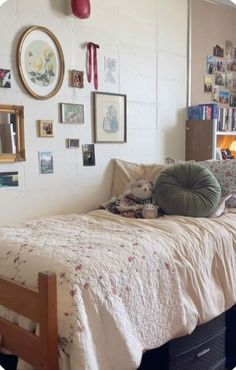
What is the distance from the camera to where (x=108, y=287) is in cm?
135

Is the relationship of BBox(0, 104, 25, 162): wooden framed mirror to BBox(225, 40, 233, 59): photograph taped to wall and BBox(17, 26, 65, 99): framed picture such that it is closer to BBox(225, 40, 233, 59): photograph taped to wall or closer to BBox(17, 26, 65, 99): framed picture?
BBox(17, 26, 65, 99): framed picture

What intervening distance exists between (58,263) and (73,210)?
47.1 inches

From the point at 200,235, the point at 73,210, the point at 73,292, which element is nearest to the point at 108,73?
the point at 73,210

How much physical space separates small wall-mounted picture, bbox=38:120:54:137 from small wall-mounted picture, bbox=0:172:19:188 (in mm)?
309

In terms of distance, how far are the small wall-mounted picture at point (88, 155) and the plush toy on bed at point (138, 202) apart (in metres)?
0.35

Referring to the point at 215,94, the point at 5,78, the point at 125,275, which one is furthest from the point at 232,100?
the point at 125,275

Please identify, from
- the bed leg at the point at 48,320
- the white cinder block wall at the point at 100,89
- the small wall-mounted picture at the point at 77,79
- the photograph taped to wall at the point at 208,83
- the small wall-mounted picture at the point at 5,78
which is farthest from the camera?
the photograph taped to wall at the point at 208,83

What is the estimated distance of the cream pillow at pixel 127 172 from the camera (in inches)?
104

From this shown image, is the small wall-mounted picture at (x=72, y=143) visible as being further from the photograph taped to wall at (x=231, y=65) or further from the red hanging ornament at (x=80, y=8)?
the photograph taped to wall at (x=231, y=65)

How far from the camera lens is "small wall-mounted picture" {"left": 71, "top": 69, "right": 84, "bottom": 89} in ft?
8.06

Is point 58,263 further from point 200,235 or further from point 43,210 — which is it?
point 43,210

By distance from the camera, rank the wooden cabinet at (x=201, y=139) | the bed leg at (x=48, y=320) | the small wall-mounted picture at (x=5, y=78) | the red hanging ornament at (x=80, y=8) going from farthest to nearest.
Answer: the wooden cabinet at (x=201, y=139)
the red hanging ornament at (x=80, y=8)
the small wall-mounted picture at (x=5, y=78)
the bed leg at (x=48, y=320)

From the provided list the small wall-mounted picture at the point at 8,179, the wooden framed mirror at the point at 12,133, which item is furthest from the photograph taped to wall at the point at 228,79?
the small wall-mounted picture at the point at 8,179

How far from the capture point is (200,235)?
1.87 meters
